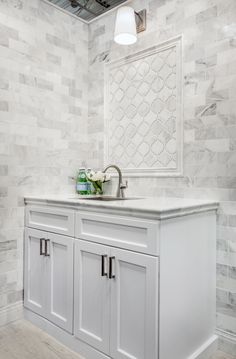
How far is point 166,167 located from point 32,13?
1.69 meters

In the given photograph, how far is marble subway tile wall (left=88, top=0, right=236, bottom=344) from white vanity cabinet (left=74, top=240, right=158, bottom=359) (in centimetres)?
69

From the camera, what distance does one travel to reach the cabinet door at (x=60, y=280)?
1.86 metres

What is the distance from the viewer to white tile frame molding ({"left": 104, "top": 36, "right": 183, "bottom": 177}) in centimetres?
210

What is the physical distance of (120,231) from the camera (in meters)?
1.58

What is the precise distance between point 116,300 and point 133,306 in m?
0.12

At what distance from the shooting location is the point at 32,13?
→ 2.34 meters

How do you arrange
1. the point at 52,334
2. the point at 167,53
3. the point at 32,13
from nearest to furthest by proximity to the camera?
the point at 52,334
the point at 167,53
the point at 32,13

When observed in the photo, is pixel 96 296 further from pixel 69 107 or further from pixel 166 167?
pixel 69 107

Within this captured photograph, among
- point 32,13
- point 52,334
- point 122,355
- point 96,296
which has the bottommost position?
point 52,334

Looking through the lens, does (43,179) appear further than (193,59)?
Yes

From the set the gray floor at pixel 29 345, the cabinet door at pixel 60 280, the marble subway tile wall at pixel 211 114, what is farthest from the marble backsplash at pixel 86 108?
the cabinet door at pixel 60 280

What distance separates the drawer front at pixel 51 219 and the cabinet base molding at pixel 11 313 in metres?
0.63

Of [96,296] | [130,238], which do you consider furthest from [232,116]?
[96,296]

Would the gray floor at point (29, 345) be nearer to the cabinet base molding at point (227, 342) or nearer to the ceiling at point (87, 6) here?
the cabinet base molding at point (227, 342)
